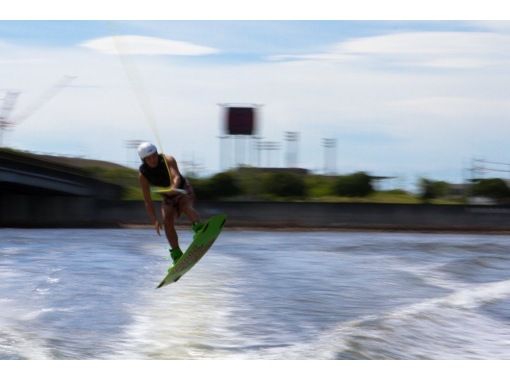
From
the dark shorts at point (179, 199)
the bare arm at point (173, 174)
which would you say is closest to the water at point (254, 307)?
the dark shorts at point (179, 199)

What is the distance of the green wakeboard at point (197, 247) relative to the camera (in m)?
15.3

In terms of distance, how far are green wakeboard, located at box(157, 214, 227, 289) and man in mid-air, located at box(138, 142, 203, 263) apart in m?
0.27

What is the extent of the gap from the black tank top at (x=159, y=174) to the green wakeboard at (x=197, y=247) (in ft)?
3.67

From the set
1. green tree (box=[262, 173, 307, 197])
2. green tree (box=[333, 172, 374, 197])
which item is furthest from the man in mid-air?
green tree (box=[333, 172, 374, 197])

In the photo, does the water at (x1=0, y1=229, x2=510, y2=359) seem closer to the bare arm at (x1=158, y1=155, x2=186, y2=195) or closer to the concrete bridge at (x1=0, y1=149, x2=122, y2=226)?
the bare arm at (x1=158, y1=155, x2=186, y2=195)

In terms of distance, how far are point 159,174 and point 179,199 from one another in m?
0.44

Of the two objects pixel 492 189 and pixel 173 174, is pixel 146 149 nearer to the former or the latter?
pixel 173 174

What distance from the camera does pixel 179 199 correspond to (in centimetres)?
1463

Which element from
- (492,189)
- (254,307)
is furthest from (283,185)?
(254,307)

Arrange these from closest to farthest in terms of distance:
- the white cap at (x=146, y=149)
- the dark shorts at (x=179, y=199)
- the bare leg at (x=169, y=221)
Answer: the white cap at (x=146, y=149) < the dark shorts at (x=179, y=199) < the bare leg at (x=169, y=221)

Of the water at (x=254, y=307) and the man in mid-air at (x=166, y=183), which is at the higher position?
the man in mid-air at (x=166, y=183)

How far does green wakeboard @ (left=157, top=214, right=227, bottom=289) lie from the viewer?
50.2 feet

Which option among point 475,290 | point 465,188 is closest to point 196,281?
point 475,290

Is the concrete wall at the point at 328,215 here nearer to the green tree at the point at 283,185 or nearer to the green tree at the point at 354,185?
the green tree at the point at 283,185
